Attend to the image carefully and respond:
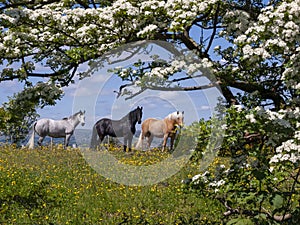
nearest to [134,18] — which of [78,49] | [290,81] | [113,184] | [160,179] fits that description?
[78,49]

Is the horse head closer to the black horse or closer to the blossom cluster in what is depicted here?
the black horse

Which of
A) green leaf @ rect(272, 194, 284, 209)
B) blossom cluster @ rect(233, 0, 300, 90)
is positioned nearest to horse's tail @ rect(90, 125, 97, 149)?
blossom cluster @ rect(233, 0, 300, 90)

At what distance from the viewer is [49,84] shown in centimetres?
843

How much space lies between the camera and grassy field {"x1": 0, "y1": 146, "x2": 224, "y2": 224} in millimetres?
8273

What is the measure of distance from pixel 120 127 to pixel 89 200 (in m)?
9.89

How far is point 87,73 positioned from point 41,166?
21.9ft

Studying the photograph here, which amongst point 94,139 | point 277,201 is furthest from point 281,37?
point 94,139

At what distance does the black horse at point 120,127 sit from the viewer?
1802 cm

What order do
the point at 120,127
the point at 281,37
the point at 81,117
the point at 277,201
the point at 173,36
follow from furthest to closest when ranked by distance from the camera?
the point at 81,117 → the point at 120,127 → the point at 173,36 → the point at 281,37 → the point at 277,201

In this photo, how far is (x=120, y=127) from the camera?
19562 mm

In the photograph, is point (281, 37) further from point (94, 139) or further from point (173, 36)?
point (94, 139)

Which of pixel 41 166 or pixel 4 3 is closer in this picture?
pixel 4 3

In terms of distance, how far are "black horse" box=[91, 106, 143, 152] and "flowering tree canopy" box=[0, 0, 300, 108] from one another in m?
Answer: 9.38

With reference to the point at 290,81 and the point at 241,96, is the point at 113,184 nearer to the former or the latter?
the point at 241,96
